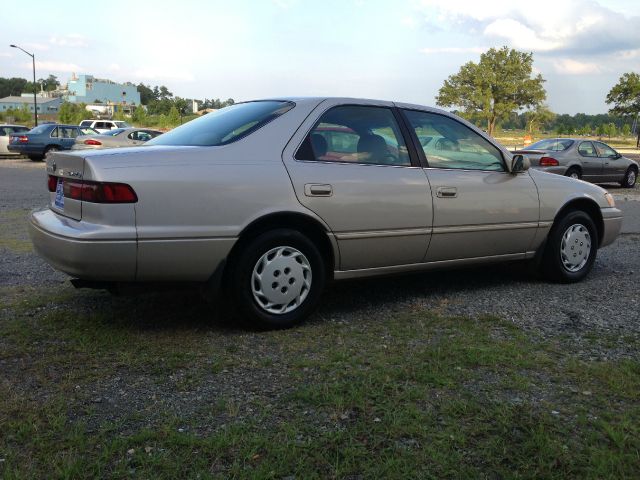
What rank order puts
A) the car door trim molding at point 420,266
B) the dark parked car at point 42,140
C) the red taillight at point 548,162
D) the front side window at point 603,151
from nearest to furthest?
1. the car door trim molding at point 420,266
2. the red taillight at point 548,162
3. the front side window at point 603,151
4. the dark parked car at point 42,140

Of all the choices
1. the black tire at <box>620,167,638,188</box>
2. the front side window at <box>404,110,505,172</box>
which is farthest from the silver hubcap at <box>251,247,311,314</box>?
the black tire at <box>620,167,638,188</box>

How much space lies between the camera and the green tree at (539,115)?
60.8 m

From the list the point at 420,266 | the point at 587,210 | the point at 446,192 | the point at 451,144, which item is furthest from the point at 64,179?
the point at 587,210

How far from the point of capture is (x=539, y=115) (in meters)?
60.8

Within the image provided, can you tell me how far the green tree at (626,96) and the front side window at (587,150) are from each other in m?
36.5

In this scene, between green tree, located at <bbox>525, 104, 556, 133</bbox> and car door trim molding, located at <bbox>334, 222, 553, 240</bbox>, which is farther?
green tree, located at <bbox>525, 104, 556, 133</bbox>

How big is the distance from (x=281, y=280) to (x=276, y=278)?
0.13 feet

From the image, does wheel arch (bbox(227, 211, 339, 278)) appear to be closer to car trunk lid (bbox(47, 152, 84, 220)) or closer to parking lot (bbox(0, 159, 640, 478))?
parking lot (bbox(0, 159, 640, 478))

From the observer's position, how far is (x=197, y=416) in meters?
2.96

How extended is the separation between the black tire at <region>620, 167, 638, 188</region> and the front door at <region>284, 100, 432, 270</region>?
1524 centimetres

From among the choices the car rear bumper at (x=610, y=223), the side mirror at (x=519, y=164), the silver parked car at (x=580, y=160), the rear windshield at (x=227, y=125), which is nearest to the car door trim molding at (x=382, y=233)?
the rear windshield at (x=227, y=125)

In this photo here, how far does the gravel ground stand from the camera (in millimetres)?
4531

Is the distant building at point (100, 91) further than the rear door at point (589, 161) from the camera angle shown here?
Yes

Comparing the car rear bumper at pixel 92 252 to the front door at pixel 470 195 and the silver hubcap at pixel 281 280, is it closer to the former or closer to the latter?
the silver hubcap at pixel 281 280
